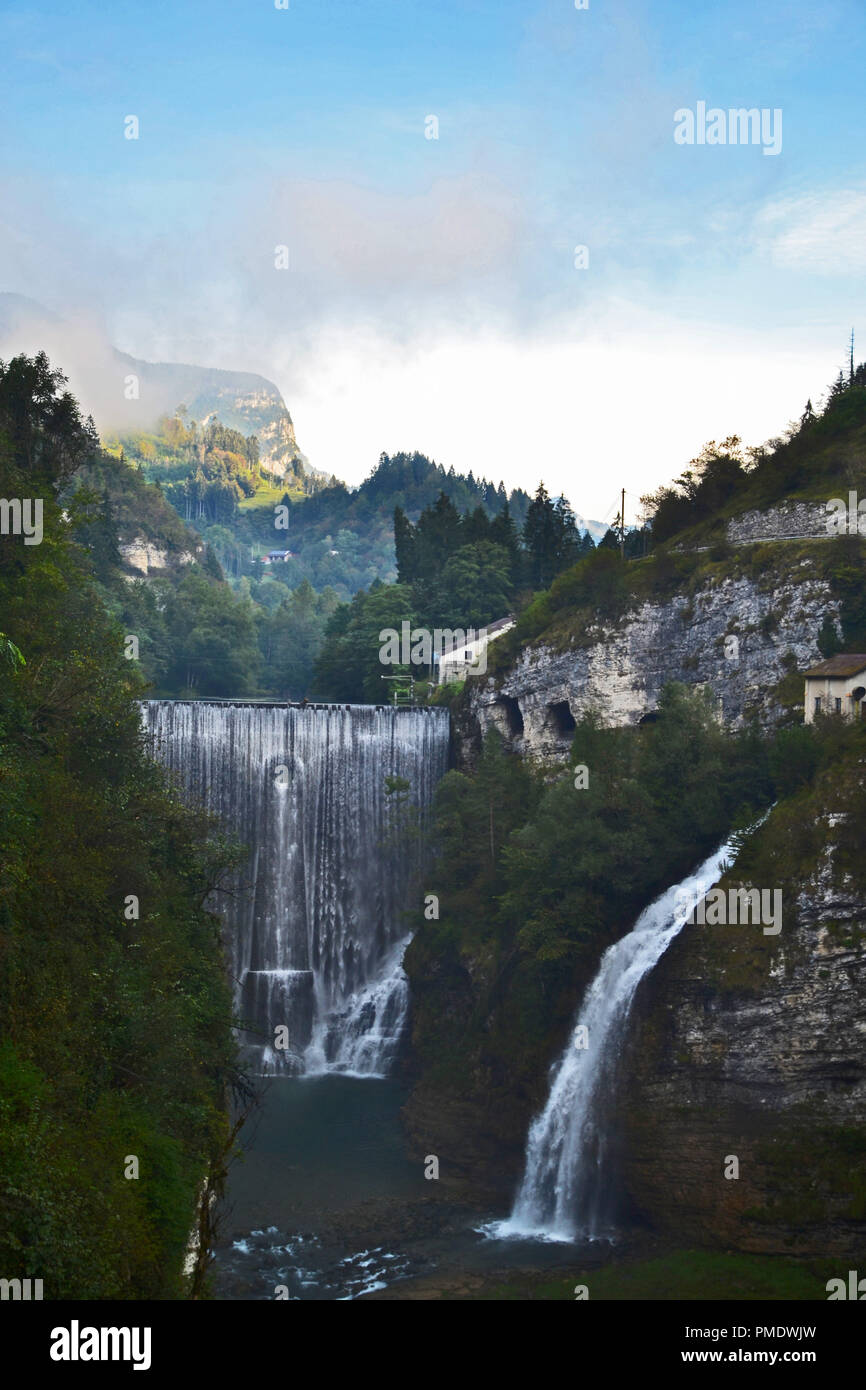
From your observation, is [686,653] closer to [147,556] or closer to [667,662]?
[667,662]

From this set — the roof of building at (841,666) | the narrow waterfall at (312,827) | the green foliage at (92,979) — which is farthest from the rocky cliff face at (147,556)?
the roof of building at (841,666)

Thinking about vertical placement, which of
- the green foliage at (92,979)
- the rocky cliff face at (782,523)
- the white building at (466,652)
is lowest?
the green foliage at (92,979)

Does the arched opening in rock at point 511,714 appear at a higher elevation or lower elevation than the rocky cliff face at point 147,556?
lower

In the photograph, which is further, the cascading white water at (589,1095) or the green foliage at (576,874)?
the green foliage at (576,874)

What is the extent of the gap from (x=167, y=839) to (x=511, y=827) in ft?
60.3

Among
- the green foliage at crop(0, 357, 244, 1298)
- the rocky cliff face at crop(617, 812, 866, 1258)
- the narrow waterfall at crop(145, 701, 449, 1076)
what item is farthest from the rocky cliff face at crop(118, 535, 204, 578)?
the rocky cliff face at crop(617, 812, 866, 1258)

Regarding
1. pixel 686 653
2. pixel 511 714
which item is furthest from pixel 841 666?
pixel 511 714

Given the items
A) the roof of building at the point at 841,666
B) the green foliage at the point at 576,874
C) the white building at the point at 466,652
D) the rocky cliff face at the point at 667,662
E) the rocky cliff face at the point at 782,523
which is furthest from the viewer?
the white building at the point at 466,652

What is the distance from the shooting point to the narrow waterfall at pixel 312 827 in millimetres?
55969

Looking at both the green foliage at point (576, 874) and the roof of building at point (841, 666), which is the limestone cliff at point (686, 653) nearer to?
the green foliage at point (576, 874)

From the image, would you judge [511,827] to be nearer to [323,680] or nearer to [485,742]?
[485,742]

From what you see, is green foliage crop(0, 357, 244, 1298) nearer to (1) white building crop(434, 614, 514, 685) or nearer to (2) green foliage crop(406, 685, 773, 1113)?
(2) green foliage crop(406, 685, 773, 1113)

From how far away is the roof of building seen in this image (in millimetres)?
39500
